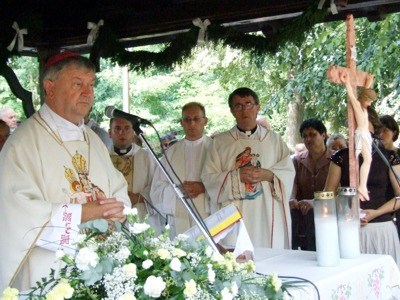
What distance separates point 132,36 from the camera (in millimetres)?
6676

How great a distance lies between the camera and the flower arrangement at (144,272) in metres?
1.85

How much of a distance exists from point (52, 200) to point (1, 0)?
3031mm

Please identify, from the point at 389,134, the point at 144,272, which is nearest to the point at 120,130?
the point at 389,134

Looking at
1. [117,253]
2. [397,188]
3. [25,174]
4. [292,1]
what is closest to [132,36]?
[292,1]

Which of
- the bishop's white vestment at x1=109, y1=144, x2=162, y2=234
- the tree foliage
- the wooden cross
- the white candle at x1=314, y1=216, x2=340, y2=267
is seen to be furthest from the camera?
the tree foliage

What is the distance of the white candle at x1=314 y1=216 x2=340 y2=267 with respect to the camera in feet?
11.2

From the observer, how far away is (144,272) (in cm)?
195

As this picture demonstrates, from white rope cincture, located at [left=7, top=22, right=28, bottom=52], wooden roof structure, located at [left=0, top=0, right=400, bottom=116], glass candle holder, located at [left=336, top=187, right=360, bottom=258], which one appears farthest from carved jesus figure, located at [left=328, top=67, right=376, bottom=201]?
white rope cincture, located at [left=7, top=22, right=28, bottom=52]

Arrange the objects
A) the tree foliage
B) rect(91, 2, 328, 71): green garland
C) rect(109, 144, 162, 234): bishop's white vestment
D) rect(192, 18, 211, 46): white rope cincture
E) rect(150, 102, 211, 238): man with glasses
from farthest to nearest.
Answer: the tree foliage, rect(109, 144, 162, 234): bishop's white vestment, rect(150, 102, 211, 238): man with glasses, rect(192, 18, 211, 46): white rope cincture, rect(91, 2, 328, 71): green garland

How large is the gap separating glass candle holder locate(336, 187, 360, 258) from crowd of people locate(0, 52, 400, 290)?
0.55 m

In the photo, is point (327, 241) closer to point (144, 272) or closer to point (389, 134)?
point (144, 272)

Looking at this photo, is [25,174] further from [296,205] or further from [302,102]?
[302,102]

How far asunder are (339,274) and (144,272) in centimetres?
150

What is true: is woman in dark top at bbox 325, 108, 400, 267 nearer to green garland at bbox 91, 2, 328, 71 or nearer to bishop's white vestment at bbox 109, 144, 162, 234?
green garland at bbox 91, 2, 328, 71
